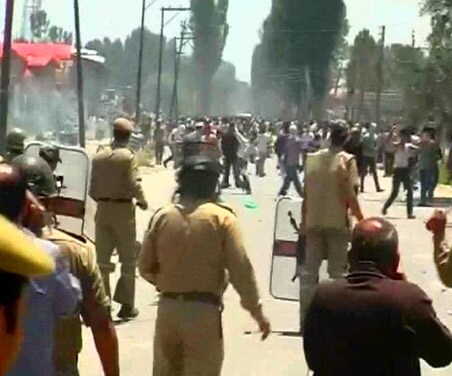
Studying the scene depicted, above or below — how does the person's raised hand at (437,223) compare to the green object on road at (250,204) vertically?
above

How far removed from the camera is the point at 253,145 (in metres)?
50.0

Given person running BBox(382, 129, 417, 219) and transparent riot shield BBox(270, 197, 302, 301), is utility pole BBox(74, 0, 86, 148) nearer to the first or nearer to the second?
person running BBox(382, 129, 417, 219)

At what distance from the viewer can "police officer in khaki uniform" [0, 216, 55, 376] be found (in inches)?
112

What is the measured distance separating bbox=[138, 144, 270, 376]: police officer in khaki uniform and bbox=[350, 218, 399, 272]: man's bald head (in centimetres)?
141

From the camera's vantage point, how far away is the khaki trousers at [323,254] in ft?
39.3

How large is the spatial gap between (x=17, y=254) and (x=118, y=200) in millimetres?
10234

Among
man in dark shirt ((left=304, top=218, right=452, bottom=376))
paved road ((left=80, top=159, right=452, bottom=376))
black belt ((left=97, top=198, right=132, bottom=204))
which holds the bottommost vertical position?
paved road ((left=80, top=159, right=452, bottom=376))

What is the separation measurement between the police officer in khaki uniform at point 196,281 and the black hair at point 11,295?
3771 millimetres

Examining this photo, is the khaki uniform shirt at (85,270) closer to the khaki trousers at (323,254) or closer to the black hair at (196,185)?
the black hair at (196,185)

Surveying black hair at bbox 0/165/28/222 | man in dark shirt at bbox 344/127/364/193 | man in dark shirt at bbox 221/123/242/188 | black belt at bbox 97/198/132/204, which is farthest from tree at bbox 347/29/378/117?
black hair at bbox 0/165/28/222

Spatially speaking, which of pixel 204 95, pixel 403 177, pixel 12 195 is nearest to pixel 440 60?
pixel 403 177

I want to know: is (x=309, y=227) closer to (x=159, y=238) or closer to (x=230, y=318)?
(x=230, y=318)

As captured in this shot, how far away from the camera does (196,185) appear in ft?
24.3

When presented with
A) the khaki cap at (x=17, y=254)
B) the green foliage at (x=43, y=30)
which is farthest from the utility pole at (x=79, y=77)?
the green foliage at (x=43, y=30)
